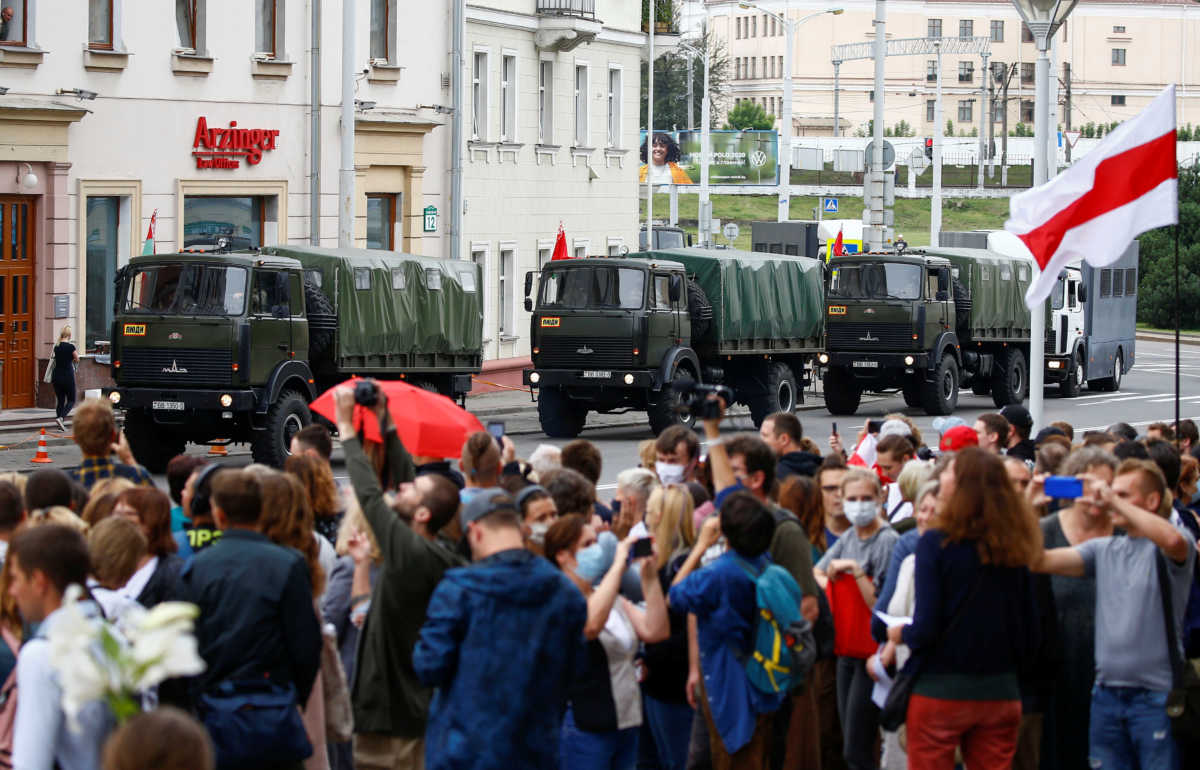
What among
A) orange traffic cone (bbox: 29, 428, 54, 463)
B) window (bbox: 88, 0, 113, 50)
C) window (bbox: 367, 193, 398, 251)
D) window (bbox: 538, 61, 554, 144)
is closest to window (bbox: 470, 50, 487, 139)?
window (bbox: 538, 61, 554, 144)

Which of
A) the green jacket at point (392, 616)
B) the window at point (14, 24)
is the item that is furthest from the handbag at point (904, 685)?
the window at point (14, 24)

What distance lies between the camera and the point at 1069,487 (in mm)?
7426

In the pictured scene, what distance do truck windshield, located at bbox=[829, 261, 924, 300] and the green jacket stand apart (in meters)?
27.4

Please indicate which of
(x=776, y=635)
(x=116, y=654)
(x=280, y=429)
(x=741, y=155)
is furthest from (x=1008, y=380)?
(x=741, y=155)

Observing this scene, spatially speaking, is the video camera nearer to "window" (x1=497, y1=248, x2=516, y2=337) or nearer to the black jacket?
the black jacket

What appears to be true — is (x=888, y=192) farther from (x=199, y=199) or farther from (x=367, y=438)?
(x=367, y=438)

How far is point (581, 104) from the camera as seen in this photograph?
44031 millimetres

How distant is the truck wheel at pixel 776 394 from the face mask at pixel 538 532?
23.9 meters

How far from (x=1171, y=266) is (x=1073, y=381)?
27.8m

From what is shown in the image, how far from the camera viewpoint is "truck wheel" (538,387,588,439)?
1137 inches

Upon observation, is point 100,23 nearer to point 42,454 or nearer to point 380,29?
point 380,29

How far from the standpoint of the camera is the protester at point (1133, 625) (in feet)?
24.5

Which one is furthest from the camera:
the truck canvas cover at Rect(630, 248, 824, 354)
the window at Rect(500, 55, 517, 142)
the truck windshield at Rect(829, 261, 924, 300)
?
the window at Rect(500, 55, 517, 142)

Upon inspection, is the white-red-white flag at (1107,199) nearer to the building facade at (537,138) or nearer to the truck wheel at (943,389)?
the truck wheel at (943,389)
